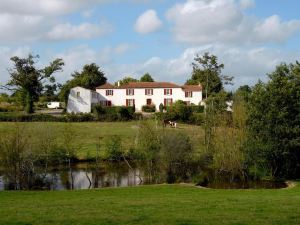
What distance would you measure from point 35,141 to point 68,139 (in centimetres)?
693

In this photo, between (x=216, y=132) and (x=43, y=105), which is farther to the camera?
(x=43, y=105)

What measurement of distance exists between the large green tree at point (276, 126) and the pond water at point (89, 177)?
10.4 metres

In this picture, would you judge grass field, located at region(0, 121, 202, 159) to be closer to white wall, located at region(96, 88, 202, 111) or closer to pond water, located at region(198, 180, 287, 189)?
pond water, located at region(198, 180, 287, 189)

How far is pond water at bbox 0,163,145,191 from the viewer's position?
117 feet

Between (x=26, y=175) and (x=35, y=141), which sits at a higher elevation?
(x=35, y=141)

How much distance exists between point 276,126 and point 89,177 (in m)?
16.3

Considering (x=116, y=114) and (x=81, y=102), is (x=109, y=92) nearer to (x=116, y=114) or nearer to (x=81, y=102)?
(x=81, y=102)

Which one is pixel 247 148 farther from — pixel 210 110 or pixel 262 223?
pixel 262 223

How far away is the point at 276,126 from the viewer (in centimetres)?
3728

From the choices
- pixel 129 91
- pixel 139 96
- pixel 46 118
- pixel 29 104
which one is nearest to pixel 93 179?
pixel 46 118

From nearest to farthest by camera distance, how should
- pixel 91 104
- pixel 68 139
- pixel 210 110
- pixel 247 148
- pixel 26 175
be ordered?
pixel 26 175
pixel 247 148
pixel 68 139
pixel 210 110
pixel 91 104

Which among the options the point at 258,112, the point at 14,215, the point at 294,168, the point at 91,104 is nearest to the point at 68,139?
the point at 258,112

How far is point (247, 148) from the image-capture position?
38375 mm

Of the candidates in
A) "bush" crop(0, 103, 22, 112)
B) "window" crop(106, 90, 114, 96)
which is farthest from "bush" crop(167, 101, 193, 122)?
"bush" crop(0, 103, 22, 112)
